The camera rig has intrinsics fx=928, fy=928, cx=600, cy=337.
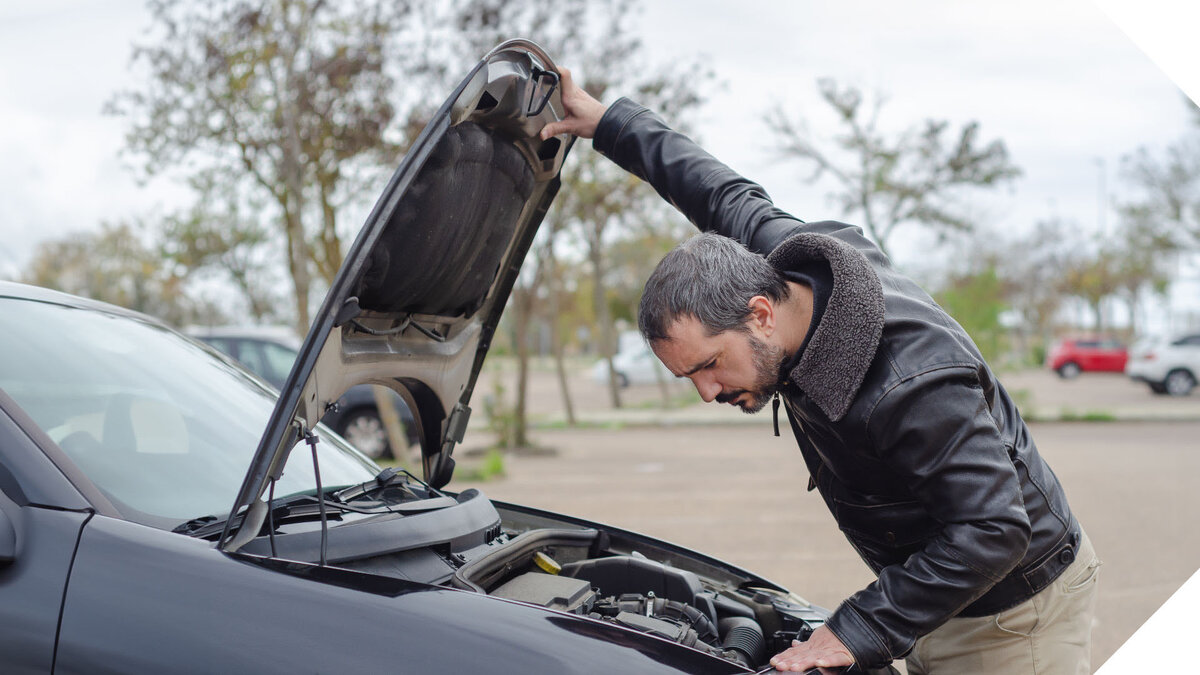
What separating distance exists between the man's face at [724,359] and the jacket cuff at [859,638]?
0.45 metres

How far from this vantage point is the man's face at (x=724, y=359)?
1.85m

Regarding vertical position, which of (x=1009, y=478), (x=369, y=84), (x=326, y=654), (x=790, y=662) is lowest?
(x=790, y=662)

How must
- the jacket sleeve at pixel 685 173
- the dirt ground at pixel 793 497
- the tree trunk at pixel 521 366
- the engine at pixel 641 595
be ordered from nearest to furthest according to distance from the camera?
the engine at pixel 641 595 < the jacket sleeve at pixel 685 173 < the dirt ground at pixel 793 497 < the tree trunk at pixel 521 366

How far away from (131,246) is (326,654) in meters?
39.8

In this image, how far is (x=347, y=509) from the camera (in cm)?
213

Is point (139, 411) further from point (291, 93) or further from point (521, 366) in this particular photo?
point (521, 366)

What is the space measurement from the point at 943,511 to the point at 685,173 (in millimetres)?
1156

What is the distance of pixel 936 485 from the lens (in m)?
1.74

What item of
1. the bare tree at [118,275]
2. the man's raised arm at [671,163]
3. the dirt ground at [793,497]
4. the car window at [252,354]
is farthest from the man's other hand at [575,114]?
the bare tree at [118,275]

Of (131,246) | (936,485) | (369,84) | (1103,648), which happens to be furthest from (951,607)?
(131,246)

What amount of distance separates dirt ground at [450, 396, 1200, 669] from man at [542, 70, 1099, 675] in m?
2.82

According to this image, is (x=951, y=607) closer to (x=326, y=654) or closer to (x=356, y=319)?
(x=326, y=654)

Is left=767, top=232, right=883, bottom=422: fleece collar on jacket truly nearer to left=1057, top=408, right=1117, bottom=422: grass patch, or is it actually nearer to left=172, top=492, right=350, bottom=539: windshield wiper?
left=172, top=492, right=350, bottom=539: windshield wiper

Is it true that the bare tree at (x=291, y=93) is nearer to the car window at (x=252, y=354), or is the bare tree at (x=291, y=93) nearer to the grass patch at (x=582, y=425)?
the car window at (x=252, y=354)
